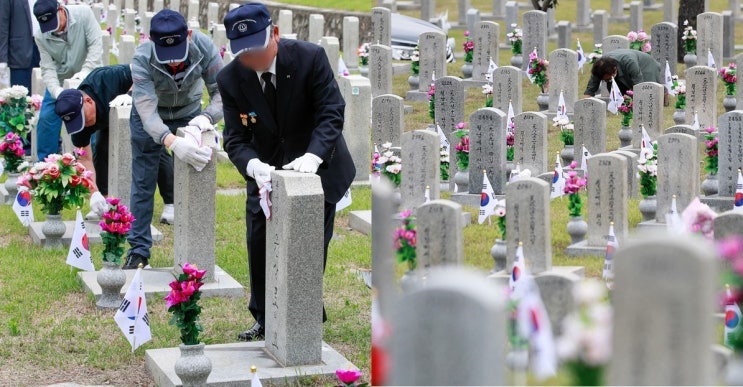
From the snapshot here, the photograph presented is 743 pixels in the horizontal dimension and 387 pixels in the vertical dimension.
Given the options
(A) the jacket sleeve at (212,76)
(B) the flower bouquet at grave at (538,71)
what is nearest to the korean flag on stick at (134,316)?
(A) the jacket sleeve at (212,76)

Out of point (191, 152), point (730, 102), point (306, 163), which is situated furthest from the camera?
point (730, 102)

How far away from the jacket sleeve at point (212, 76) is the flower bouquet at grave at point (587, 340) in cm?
528

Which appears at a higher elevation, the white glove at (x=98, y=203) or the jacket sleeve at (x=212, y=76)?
the jacket sleeve at (x=212, y=76)

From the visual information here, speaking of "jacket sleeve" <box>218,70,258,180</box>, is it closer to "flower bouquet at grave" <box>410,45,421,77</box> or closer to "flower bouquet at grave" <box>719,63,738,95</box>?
"flower bouquet at grave" <box>719,63,738,95</box>

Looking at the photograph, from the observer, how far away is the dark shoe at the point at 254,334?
20.9 feet

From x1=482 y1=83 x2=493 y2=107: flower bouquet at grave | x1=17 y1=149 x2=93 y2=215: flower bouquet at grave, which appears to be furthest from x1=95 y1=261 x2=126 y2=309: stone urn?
x1=482 y1=83 x2=493 y2=107: flower bouquet at grave

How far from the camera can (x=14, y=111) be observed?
1033 cm

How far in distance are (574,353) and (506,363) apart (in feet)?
0.55

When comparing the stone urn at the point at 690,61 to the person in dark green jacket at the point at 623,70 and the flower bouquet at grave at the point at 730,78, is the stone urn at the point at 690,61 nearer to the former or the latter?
the flower bouquet at grave at the point at 730,78

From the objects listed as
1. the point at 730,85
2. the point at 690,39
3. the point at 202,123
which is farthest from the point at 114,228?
the point at 690,39

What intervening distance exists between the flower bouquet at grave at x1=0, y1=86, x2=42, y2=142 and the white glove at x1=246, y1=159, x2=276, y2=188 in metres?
5.02

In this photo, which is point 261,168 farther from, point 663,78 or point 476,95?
point 663,78

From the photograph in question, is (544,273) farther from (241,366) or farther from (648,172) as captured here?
(648,172)

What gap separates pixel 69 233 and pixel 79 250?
1387mm
